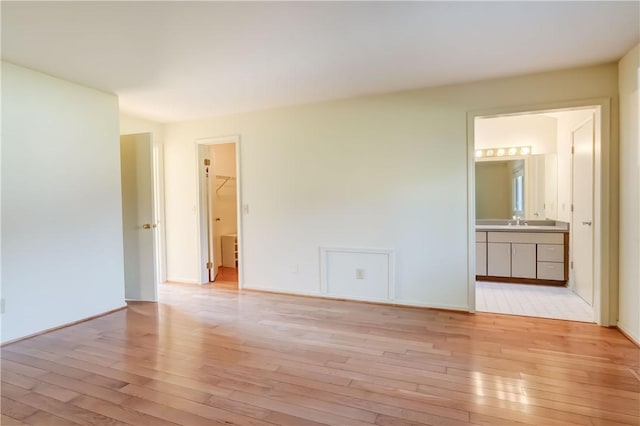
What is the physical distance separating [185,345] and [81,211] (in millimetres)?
1749

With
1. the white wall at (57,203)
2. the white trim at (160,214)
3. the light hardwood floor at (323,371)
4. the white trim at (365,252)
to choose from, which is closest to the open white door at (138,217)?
the white wall at (57,203)

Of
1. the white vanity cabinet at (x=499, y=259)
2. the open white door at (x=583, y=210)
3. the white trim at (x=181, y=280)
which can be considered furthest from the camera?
the white trim at (x=181, y=280)

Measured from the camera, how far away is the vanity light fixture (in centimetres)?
502

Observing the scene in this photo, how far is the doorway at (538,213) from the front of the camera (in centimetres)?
333

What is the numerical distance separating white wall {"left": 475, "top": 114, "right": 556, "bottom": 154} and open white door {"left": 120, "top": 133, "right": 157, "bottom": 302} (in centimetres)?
461

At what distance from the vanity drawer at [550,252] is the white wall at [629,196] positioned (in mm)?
1639

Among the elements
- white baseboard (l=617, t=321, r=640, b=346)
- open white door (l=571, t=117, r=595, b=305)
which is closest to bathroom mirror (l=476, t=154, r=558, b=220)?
open white door (l=571, t=117, r=595, b=305)

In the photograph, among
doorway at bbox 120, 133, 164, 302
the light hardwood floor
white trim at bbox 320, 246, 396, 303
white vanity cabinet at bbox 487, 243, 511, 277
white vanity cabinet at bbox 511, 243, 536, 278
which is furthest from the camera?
white vanity cabinet at bbox 487, 243, 511, 277

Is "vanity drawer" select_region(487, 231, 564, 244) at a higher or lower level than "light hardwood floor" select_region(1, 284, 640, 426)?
higher

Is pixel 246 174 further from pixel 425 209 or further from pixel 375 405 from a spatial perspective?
pixel 375 405

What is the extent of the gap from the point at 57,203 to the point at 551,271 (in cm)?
578

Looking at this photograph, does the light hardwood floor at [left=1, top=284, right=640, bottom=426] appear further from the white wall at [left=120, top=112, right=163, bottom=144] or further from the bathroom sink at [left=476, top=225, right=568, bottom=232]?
the white wall at [left=120, top=112, right=163, bottom=144]

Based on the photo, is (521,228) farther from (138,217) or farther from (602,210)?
(138,217)

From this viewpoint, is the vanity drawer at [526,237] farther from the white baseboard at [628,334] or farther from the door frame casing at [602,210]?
the white baseboard at [628,334]
